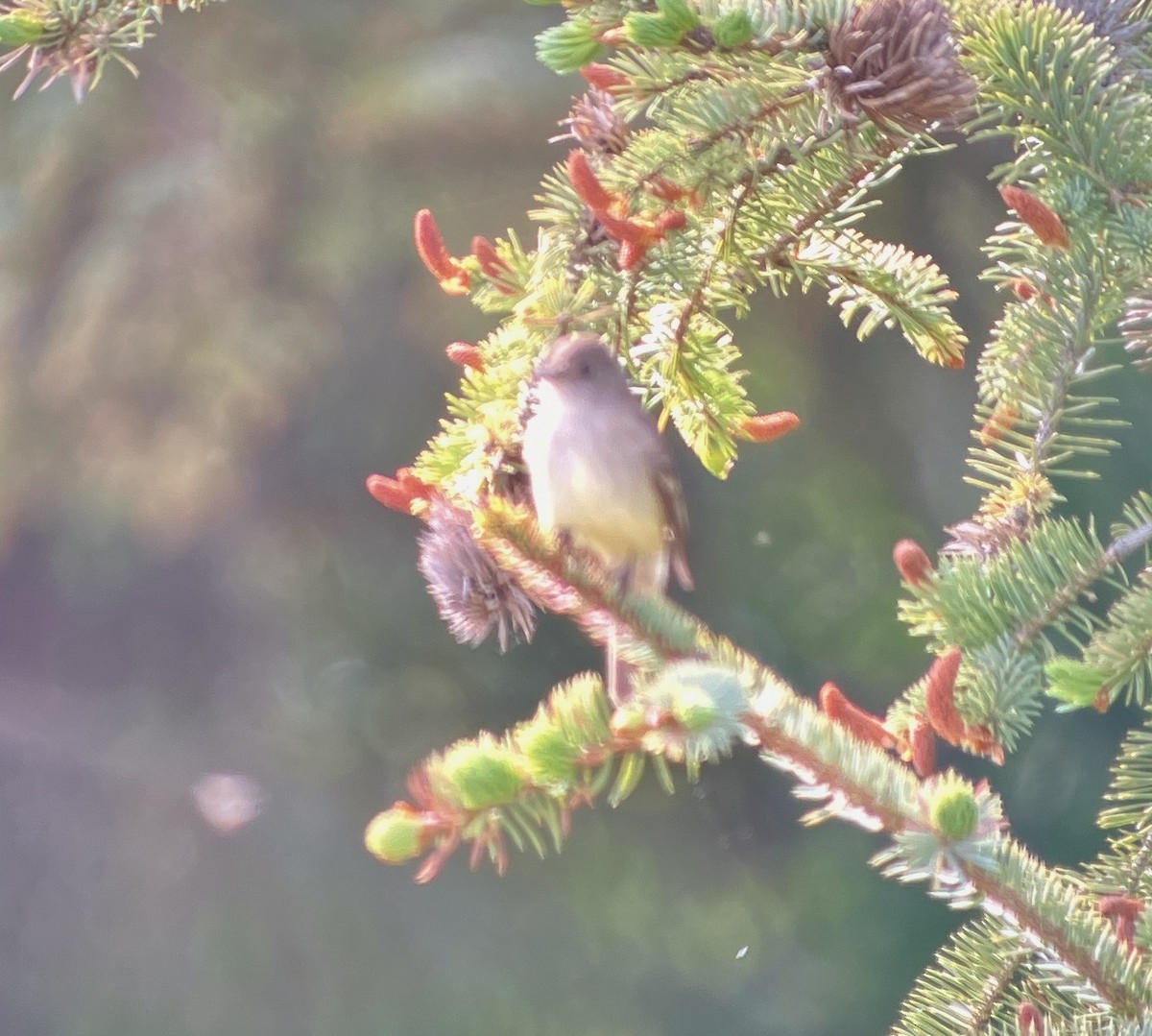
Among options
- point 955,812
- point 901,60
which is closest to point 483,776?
point 955,812

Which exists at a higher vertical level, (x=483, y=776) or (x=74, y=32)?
(x=74, y=32)

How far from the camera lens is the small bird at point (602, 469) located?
888 millimetres

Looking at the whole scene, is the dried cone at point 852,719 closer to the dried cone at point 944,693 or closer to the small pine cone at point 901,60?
the dried cone at point 944,693

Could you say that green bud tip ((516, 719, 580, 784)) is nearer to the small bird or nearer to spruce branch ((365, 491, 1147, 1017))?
spruce branch ((365, 491, 1147, 1017))

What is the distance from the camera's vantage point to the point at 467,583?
626 mm

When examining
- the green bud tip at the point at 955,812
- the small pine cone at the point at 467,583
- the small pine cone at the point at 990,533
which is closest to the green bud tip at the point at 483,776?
the green bud tip at the point at 955,812

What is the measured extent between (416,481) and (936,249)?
1259mm

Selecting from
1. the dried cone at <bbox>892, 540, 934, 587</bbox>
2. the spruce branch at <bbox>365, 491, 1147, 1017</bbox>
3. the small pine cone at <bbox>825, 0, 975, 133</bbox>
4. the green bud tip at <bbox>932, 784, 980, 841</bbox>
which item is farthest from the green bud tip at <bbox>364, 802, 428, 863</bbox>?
the small pine cone at <bbox>825, 0, 975, 133</bbox>

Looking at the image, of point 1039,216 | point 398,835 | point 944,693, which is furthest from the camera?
point 1039,216

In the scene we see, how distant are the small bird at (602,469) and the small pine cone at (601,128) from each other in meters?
0.15

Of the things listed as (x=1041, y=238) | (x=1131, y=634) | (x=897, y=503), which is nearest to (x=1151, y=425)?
(x=897, y=503)

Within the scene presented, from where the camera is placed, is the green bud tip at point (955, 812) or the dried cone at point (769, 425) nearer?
the green bud tip at point (955, 812)

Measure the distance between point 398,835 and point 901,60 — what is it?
15.2 inches

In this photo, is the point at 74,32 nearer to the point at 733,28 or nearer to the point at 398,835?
the point at 733,28
